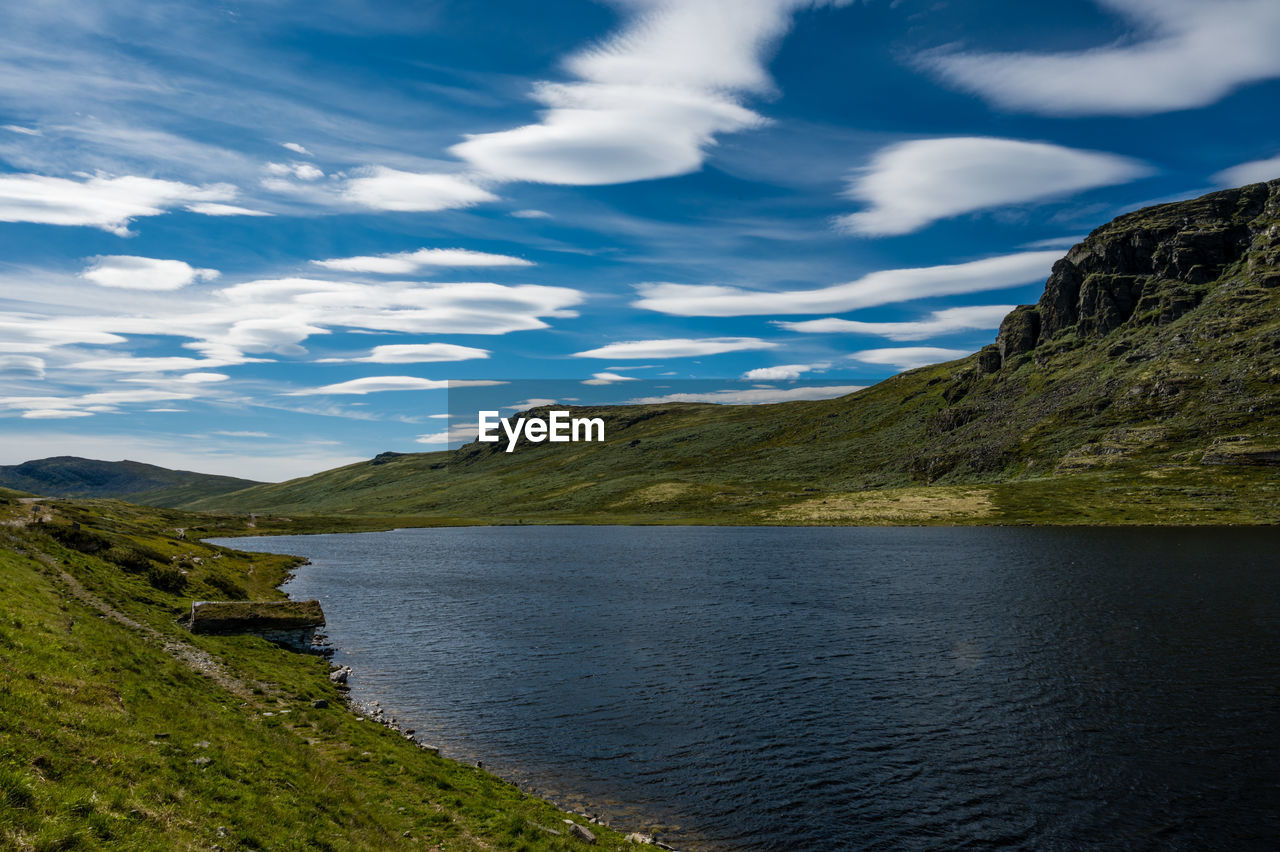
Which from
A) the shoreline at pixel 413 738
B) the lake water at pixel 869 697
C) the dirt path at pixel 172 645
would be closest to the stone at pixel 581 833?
the shoreline at pixel 413 738

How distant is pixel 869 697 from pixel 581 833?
25.5 meters

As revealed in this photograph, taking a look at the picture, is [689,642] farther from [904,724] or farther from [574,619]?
[904,724]

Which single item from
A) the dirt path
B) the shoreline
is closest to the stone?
the shoreline

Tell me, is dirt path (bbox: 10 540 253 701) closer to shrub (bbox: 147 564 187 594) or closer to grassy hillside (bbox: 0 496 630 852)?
grassy hillside (bbox: 0 496 630 852)

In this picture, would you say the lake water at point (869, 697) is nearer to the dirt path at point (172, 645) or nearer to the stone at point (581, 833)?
the stone at point (581, 833)

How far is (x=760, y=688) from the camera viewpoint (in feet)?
149

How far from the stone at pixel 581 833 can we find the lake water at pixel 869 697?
3840mm

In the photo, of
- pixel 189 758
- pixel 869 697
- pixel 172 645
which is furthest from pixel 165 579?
pixel 869 697

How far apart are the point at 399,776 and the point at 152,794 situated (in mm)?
11541

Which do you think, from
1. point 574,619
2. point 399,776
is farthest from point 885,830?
point 574,619

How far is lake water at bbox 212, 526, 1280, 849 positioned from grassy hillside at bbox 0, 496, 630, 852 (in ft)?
20.0

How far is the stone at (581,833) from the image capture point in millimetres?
23594

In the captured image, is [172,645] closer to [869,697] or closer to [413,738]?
[413,738]

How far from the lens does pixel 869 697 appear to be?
42.9 m
